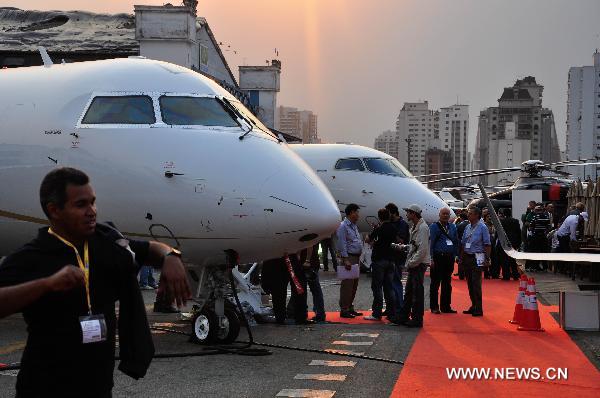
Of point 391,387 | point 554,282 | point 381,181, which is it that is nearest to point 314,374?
point 391,387

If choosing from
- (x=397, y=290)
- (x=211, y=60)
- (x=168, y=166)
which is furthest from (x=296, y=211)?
(x=211, y=60)

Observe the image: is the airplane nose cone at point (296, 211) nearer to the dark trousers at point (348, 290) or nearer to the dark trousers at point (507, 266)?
the dark trousers at point (348, 290)

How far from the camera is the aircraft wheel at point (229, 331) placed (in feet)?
37.9

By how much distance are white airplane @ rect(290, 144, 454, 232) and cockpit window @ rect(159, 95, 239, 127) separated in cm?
1235

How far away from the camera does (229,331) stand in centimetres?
1159

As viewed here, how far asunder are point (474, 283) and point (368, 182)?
864 cm

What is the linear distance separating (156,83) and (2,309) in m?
8.09

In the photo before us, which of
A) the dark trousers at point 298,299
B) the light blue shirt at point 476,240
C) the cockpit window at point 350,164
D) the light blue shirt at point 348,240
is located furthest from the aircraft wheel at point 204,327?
the cockpit window at point 350,164

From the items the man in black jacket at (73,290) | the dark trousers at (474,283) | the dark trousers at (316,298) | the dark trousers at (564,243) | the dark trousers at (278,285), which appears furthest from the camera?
the dark trousers at (564,243)

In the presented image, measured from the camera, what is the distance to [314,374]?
9.87 metres

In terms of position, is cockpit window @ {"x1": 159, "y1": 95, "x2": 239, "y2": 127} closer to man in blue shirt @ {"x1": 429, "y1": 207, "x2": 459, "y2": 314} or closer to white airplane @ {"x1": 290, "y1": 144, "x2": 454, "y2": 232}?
man in blue shirt @ {"x1": 429, "y1": 207, "x2": 459, "y2": 314}

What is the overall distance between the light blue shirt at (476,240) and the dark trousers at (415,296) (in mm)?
2243

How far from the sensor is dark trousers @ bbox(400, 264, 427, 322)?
46.3ft

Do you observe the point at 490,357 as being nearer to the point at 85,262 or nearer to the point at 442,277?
the point at 442,277
